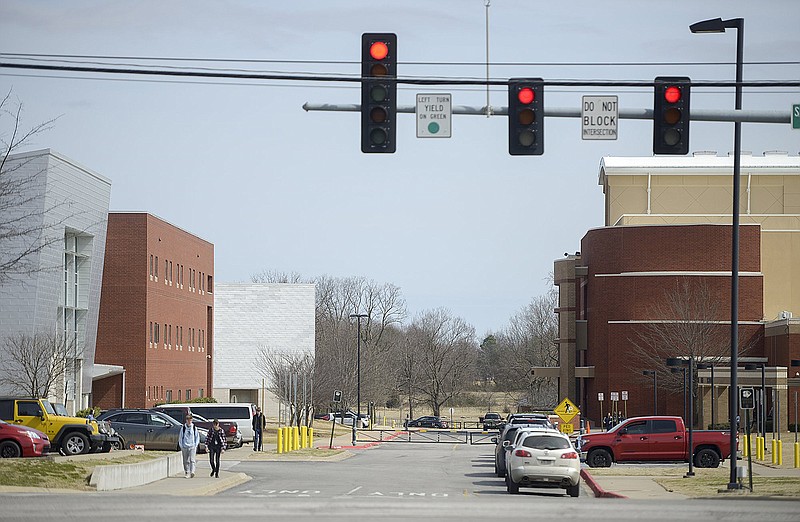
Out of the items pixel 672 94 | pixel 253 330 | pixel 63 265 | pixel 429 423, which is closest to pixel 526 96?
pixel 672 94

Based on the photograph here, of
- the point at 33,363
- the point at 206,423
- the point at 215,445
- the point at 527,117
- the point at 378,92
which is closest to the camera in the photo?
the point at 378,92

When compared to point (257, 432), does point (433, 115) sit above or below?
above

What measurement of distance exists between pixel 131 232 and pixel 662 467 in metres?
39.9

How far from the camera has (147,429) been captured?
4172 cm

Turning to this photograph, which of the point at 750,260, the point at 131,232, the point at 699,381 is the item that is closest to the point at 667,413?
the point at 699,381

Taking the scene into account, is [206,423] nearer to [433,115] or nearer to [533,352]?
[433,115]

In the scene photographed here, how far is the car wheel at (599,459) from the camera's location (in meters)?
38.2

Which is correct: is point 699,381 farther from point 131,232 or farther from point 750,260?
point 131,232

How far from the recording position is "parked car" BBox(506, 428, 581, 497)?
27328 mm

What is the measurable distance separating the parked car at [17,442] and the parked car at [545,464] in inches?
501

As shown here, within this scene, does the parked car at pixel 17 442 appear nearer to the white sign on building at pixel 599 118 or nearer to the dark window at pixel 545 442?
the dark window at pixel 545 442

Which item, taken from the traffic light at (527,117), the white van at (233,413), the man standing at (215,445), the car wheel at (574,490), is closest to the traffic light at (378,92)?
the traffic light at (527,117)

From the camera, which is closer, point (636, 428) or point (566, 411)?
point (636, 428)

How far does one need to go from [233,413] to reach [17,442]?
21.8 metres
